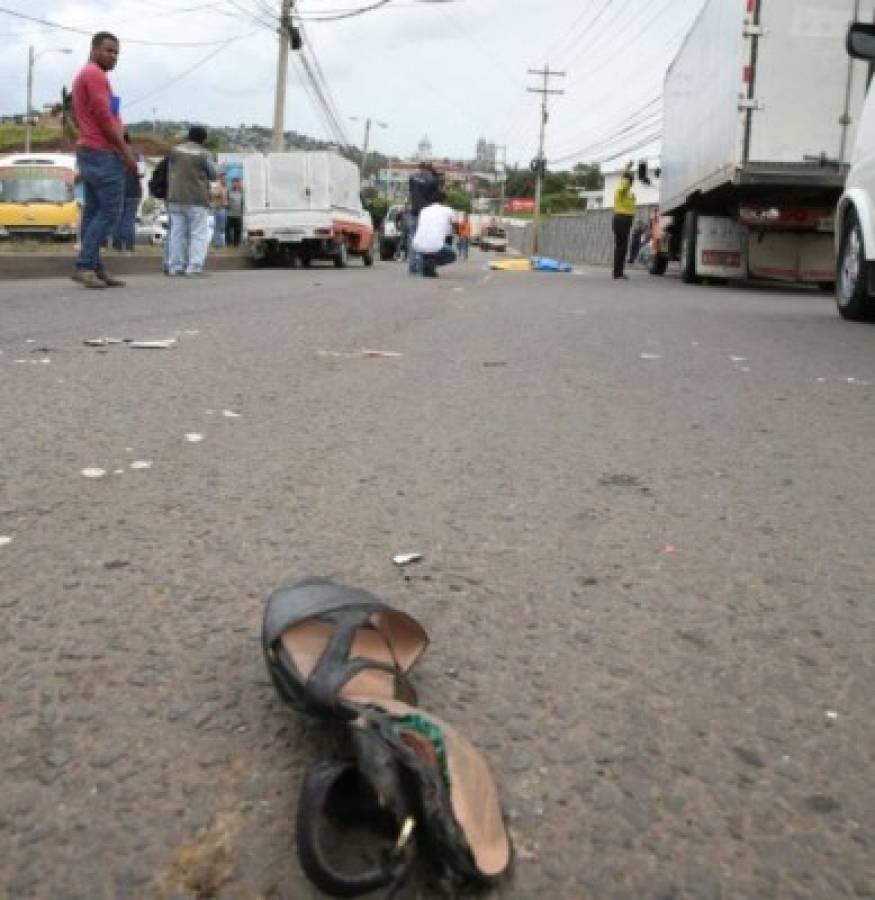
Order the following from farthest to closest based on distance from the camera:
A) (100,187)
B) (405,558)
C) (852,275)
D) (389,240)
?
(389,240) → (100,187) → (852,275) → (405,558)

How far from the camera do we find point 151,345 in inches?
207

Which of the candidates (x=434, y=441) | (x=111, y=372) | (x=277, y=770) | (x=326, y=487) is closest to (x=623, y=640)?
(x=277, y=770)

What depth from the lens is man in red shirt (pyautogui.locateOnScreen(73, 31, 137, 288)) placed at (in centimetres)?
843

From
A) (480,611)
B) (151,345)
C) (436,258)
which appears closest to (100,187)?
(151,345)

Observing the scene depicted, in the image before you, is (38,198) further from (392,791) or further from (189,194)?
(392,791)

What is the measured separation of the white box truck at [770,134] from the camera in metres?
11.1

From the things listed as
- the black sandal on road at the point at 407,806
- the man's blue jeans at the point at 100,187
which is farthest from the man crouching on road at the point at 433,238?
the black sandal on road at the point at 407,806

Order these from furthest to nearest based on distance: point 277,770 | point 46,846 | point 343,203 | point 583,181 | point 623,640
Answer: point 583,181, point 343,203, point 623,640, point 277,770, point 46,846

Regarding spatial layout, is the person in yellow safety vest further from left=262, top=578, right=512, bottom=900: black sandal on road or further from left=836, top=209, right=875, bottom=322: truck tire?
left=262, top=578, right=512, bottom=900: black sandal on road

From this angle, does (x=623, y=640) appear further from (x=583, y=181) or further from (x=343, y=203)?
(x=583, y=181)

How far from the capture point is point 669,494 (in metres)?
2.69

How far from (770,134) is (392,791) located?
1162cm

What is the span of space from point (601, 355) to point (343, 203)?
1541 cm

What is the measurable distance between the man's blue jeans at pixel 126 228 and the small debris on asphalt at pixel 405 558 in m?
12.5
